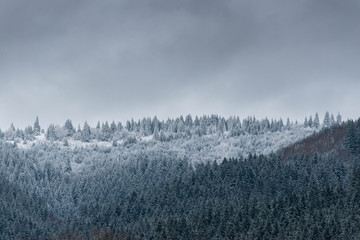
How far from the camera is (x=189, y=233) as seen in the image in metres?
153

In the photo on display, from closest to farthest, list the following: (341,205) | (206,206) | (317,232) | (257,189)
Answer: (317,232) < (341,205) < (206,206) < (257,189)

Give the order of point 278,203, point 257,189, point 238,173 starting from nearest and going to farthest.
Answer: point 278,203 < point 257,189 < point 238,173

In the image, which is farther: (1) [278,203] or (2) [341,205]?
(1) [278,203]

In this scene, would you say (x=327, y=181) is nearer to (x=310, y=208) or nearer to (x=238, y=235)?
(x=310, y=208)

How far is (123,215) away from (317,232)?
93.6 metres

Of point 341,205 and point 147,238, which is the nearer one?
point 341,205

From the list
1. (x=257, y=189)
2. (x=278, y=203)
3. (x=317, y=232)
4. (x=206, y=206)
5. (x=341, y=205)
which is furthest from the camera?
(x=257, y=189)

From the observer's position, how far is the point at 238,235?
140625 millimetres

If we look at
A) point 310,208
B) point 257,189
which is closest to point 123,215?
point 257,189

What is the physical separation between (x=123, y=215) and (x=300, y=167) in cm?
6766

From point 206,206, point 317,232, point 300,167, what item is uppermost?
point 300,167

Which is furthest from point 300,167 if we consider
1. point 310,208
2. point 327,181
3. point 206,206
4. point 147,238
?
point 147,238

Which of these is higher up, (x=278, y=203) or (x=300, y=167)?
(x=300, y=167)

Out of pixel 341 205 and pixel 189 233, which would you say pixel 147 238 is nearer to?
pixel 189 233
